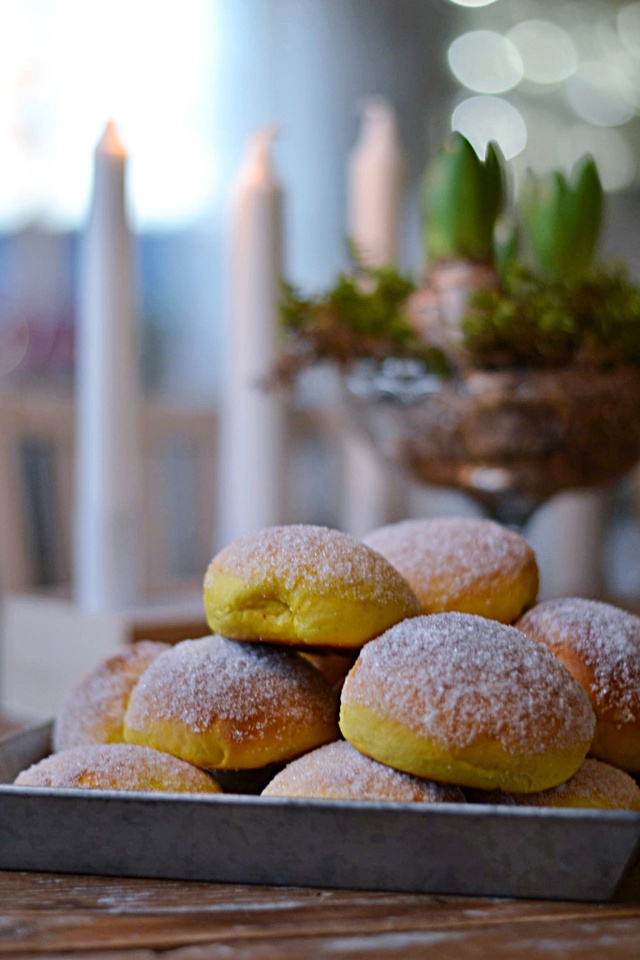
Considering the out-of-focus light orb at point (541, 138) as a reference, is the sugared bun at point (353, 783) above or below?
below

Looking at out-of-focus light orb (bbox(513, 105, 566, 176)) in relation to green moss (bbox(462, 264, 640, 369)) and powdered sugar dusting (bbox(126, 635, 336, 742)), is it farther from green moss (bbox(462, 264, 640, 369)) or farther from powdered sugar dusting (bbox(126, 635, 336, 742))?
powdered sugar dusting (bbox(126, 635, 336, 742))

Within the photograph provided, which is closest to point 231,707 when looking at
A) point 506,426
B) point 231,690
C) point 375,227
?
point 231,690

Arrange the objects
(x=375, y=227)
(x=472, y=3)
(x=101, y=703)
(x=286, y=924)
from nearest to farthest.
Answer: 1. (x=286, y=924)
2. (x=101, y=703)
3. (x=375, y=227)
4. (x=472, y=3)

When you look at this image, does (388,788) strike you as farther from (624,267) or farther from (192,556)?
(192,556)

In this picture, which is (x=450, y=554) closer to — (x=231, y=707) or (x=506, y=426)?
(x=231, y=707)

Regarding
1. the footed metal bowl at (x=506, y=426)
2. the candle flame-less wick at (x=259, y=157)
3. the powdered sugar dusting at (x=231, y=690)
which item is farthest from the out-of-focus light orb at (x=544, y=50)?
the powdered sugar dusting at (x=231, y=690)

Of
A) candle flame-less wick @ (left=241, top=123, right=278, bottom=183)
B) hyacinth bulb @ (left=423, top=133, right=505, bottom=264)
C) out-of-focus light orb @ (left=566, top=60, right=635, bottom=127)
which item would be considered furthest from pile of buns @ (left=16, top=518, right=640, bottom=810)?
out-of-focus light orb @ (left=566, top=60, right=635, bottom=127)

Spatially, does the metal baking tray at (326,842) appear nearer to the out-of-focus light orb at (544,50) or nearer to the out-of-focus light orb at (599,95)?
the out-of-focus light orb at (544,50)
